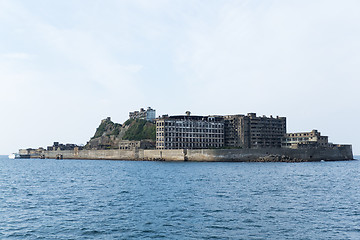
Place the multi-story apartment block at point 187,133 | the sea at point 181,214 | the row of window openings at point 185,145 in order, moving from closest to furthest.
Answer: the sea at point 181,214
the row of window openings at point 185,145
the multi-story apartment block at point 187,133

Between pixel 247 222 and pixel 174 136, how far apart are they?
Answer: 14907 cm

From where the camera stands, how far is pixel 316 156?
159 metres

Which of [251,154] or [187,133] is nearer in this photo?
[251,154]

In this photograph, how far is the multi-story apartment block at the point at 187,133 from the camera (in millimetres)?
180125

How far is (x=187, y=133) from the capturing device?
18750 cm

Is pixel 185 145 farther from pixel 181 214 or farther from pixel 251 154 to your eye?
pixel 181 214

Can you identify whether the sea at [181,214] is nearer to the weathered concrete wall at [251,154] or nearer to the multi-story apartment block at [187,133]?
the weathered concrete wall at [251,154]

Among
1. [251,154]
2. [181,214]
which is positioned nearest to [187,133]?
[251,154]

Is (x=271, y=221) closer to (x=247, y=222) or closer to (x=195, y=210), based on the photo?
(x=247, y=222)

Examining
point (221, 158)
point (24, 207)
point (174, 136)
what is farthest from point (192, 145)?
point (24, 207)

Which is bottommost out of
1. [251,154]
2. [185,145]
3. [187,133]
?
[251,154]

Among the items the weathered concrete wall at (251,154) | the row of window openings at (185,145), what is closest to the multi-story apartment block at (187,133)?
the row of window openings at (185,145)

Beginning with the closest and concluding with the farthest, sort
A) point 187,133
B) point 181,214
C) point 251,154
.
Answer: point 181,214 → point 251,154 → point 187,133

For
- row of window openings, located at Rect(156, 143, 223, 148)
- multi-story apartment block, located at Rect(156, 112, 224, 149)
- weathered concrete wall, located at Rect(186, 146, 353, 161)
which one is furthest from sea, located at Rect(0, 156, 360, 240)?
multi-story apartment block, located at Rect(156, 112, 224, 149)
